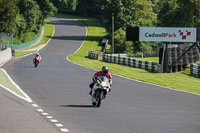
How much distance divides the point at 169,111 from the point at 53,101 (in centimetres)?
469

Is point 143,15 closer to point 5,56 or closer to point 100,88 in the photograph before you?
point 5,56

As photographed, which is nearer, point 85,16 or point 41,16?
point 41,16

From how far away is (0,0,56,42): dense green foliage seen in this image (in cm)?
8462

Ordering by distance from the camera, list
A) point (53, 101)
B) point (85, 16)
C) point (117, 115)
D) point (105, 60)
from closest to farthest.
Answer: point (117, 115)
point (53, 101)
point (105, 60)
point (85, 16)

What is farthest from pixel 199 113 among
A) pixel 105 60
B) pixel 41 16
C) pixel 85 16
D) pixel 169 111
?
pixel 85 16

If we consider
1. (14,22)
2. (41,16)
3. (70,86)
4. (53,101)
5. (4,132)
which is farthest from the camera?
(41,16)

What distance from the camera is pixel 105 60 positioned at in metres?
59.3

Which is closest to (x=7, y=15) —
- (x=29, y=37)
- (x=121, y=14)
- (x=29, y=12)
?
(x=29, y=37)

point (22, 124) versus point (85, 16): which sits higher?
point (85, 16)

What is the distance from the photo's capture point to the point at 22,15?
→ 95688mm

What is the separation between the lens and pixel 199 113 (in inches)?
602

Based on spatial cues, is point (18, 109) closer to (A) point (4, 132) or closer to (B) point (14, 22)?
(A) point (4, 132)

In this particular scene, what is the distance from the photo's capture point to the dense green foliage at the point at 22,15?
84.6m

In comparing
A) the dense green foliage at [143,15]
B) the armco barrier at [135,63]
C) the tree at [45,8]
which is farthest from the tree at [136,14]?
the armco barrier at [135,63]
